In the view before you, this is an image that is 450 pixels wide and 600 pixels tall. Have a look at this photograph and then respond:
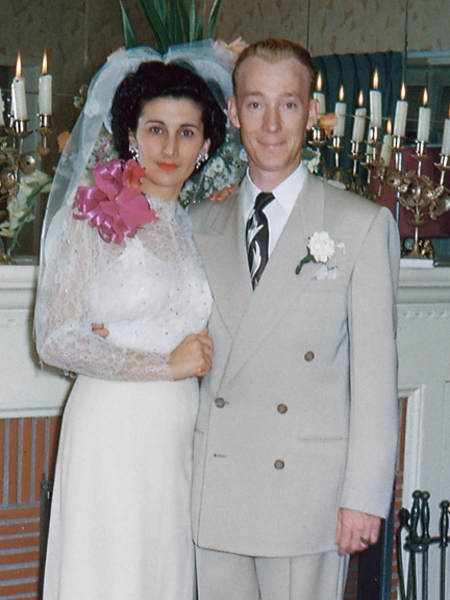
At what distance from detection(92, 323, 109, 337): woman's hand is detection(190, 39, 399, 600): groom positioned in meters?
0.25

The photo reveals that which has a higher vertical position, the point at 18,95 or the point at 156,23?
the point at 156,23

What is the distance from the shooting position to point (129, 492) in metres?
1.73

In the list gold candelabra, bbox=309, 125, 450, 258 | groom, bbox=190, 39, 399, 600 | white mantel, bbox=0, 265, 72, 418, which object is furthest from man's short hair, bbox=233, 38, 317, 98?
gold candelabra, bbox=309, 125, 450, 258

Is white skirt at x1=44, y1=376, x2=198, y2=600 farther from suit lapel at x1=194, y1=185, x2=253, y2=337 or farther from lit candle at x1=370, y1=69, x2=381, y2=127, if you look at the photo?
lit candle at x1=370, y1=69, x2=381, y2=127

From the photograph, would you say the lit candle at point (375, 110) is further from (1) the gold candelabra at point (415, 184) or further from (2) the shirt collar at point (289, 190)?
(2) the shirt collar at point (289, 190)

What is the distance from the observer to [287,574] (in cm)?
167

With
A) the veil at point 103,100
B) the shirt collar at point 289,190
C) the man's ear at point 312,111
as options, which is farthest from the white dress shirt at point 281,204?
the veil at point 103,100

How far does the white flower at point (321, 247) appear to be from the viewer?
5.26 ft

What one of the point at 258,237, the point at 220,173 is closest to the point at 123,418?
the point at 258,237

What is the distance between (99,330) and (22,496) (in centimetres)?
85

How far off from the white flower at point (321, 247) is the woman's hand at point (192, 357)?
0.30m

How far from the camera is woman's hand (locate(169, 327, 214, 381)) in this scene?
5.51 ft

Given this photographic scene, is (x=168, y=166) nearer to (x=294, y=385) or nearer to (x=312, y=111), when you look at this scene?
(x=312, y=111)

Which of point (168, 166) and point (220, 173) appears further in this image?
point (220, 173)
